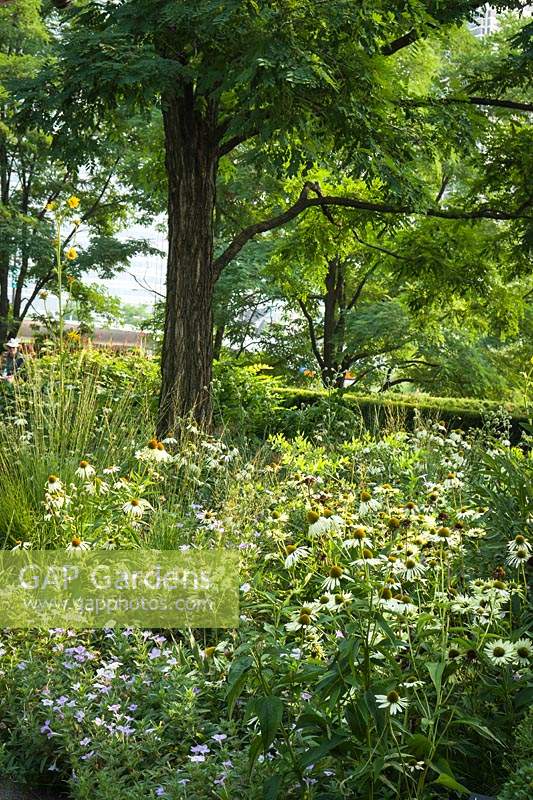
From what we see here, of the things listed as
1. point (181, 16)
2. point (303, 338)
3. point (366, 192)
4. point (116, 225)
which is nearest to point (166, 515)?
point (181, 16)

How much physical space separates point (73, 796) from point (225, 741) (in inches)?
19.9

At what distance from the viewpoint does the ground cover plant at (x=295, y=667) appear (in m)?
2.34

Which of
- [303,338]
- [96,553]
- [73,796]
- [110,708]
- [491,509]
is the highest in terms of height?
[303,338]

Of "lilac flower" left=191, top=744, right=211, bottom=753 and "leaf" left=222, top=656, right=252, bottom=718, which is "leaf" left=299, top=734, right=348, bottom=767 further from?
"lilac flower" left=191, top=744, right=211, bottom=753

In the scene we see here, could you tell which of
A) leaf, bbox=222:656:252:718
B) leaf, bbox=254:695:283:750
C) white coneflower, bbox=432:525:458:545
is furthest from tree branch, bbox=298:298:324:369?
leaf, bbox=254:695:283:750

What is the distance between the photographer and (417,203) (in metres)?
7.11

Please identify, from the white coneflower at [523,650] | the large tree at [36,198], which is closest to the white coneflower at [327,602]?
the white coneflower at [523,650]

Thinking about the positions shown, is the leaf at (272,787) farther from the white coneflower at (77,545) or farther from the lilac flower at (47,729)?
the white coneflower at (77,545)

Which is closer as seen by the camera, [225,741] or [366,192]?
[225,741]

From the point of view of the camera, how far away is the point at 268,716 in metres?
2.13

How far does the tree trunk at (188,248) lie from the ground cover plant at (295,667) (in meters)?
2.94

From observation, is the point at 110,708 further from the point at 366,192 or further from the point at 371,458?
the point at 366,192

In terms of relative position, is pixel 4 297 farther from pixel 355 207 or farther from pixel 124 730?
pixel 124 730

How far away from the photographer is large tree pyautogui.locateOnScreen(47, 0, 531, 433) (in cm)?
573
